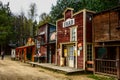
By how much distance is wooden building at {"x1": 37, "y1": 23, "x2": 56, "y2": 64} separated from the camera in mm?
27703

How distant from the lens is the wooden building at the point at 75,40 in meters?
19.5

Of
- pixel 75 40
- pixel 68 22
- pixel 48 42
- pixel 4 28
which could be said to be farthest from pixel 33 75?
pixel 4 28

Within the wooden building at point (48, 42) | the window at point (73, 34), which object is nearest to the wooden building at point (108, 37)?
the window at point (73, 34)

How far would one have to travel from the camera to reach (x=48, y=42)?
2953cm

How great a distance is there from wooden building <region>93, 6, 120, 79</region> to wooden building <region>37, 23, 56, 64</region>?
10079 millimetres

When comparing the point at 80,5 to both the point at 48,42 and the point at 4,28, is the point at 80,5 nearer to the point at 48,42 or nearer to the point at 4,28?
the point at 48,42

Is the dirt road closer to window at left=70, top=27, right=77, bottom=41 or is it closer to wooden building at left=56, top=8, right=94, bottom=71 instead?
wooden building at left=56, top=8, right=94, bottom=71

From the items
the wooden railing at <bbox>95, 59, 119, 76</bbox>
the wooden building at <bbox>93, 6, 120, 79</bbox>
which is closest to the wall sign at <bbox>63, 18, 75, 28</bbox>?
the wooden building at <bbox>93, 6, 120, 79</bbox>

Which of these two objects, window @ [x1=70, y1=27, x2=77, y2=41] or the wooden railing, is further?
window @ [x1=70, y1=27, x2=77, y2=41]

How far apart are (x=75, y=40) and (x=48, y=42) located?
9.01 metres

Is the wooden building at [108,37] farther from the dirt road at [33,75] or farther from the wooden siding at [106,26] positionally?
the dirt road at [33,75]

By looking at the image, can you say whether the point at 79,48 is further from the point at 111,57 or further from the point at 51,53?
the point at 51,53

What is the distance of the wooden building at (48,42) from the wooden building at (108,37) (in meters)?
10.1

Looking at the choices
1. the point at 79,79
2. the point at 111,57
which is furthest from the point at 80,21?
the point at 79,79
